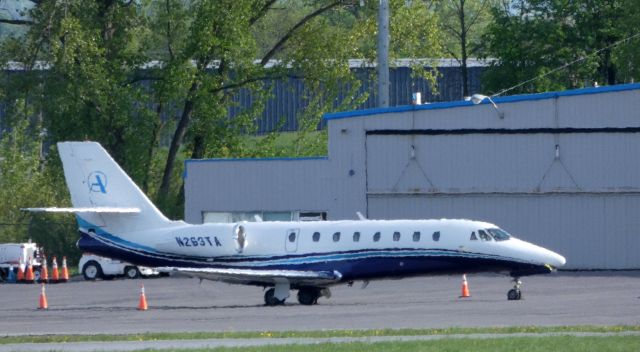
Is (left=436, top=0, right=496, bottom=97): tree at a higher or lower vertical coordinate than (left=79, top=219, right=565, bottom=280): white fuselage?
higher

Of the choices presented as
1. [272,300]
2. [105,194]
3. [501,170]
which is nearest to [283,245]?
[272,300]

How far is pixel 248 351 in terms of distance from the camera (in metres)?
20.9

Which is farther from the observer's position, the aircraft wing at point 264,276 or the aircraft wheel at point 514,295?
the aircraft wing at point 264,276

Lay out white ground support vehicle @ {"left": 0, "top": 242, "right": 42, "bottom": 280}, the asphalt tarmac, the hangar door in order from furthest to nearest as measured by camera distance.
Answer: white ground support vehicle @ {"left": 0, "top": 242, "right": 42, "bottom": 280}
the hangar door
the asphalt tarmac

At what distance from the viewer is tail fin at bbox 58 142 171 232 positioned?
3528 cm

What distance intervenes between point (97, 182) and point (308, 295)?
659 cm

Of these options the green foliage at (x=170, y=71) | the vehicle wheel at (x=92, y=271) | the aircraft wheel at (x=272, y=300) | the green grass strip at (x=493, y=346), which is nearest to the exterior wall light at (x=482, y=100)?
the green foliage at (x=170, y=71)

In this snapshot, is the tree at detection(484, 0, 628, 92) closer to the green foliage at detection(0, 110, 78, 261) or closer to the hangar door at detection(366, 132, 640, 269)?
the green foliage at detection(0, 110, 78, 261)

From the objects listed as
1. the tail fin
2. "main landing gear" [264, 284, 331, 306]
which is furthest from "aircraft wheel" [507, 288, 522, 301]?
the tail fin

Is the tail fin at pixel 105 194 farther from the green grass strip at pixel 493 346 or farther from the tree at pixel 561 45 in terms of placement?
the tree at pixel 561 45

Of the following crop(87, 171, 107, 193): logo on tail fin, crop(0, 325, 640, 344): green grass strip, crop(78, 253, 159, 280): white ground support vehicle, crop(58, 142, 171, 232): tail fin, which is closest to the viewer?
crop(0, 325, 640, 344): green grass strip

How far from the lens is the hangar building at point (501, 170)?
43.9 meters

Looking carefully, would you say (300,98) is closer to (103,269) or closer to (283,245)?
(103,269)

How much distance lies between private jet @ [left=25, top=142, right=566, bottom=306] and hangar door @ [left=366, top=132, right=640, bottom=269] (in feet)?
35.8
